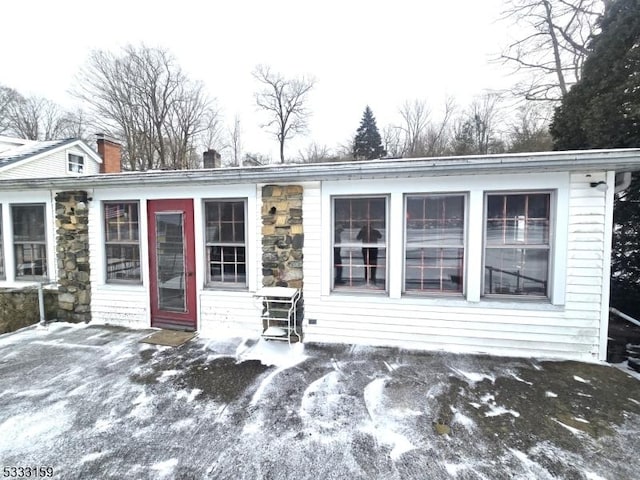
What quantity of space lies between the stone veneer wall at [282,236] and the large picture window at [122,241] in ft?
7.51

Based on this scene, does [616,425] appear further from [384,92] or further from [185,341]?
[384,92]

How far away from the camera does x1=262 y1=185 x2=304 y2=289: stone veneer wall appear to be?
14.4ft

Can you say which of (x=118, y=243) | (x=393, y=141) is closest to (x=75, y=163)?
(x=118, y=243)

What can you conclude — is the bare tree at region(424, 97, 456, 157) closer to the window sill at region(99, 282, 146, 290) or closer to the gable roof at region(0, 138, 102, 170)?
the gable roof at region(0, 138, 102, 170)

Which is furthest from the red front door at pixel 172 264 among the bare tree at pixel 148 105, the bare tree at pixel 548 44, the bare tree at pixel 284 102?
the bare tree at pixel 284 102

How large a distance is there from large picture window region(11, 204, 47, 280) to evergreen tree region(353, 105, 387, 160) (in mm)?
19023

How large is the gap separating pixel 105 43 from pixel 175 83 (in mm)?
3896

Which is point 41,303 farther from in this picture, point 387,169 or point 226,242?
point 387,169

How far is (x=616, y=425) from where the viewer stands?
2631mm

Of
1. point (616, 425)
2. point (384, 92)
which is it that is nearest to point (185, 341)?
point (616, 425)

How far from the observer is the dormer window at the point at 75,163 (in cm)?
1192

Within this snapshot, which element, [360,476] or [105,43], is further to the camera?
[105,43]

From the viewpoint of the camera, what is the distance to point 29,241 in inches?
220

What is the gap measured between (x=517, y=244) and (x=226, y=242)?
4.05 m
